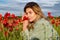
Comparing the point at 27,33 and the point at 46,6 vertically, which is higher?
the point at 46,6

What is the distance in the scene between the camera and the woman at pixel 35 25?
954 mm

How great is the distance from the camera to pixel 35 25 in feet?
3.24

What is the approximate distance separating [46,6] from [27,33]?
252mm

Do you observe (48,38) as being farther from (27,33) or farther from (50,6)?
(50,6)

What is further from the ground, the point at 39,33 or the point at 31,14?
the point at 31,14

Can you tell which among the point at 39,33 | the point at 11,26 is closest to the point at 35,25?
the point at 39,33

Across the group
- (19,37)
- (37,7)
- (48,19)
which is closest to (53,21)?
(48,19)

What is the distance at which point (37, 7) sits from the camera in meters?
1.05

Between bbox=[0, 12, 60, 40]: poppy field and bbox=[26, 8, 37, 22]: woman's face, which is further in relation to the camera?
bbox=[26, 8, 37, 22]: woman's face

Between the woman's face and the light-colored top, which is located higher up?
the woman's face

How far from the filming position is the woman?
37.6 inches

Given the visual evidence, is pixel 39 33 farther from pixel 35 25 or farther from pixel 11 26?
pixel 11 26

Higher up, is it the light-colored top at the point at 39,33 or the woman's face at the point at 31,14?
the woman's face at the point at 31,14

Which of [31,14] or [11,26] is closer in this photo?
[11,26]
